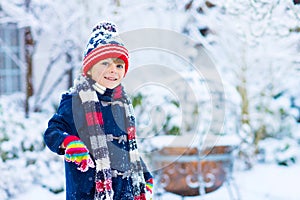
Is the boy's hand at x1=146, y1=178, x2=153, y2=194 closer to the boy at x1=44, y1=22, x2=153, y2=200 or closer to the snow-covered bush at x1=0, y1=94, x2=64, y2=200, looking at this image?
the boy at x1=44, y1=22, x2=153, y2=200

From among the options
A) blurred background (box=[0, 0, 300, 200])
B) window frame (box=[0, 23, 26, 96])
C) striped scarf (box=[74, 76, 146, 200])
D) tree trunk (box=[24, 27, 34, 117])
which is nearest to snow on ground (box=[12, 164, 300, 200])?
blurred background (box=[0, 0, 300, 200])

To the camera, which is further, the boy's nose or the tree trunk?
the tree trunk

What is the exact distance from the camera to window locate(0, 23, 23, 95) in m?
5.78

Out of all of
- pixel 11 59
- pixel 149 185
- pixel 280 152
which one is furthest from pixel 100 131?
pixel 11 59

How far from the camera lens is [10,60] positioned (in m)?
6.00

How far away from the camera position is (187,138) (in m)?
4.01

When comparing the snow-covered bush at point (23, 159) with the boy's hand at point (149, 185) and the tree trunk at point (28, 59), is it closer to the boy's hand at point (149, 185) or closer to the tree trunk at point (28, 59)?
the tree trunk at point (28, 59)

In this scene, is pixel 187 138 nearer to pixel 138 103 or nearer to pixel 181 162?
pixel 181 162

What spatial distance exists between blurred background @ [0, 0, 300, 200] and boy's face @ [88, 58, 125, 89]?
77.1 inches

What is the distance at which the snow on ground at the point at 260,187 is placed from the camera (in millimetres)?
3863

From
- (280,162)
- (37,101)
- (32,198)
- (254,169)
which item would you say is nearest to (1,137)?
(32,198)

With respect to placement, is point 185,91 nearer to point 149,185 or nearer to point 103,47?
point 149,185

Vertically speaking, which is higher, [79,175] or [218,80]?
[218,80]

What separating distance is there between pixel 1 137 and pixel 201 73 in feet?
7.70
